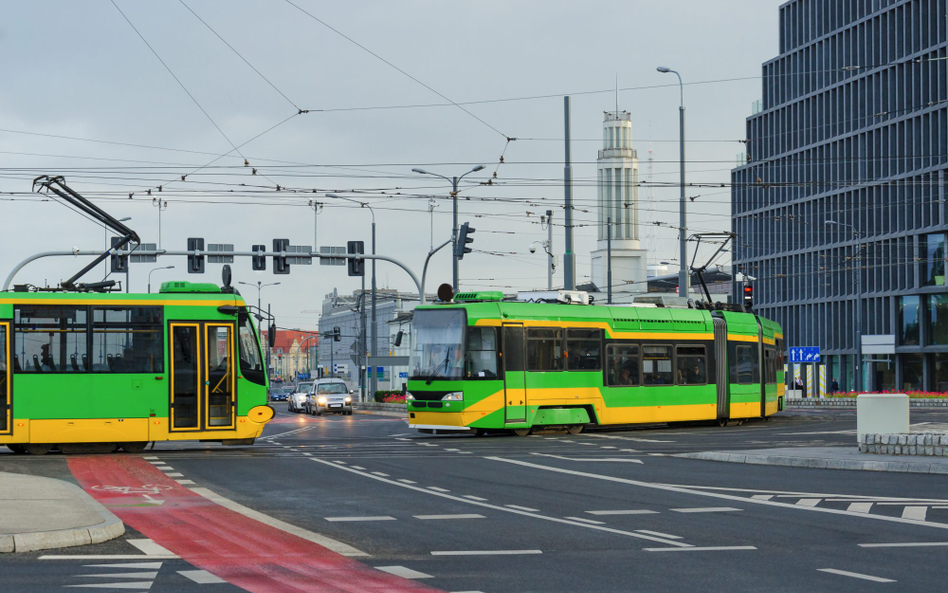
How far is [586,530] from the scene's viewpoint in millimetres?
11930

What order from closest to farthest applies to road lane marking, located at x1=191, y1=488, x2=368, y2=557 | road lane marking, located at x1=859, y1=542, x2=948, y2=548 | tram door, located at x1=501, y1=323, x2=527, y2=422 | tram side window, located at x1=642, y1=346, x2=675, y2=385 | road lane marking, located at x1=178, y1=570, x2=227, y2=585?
road lane marking, located at x1=178, y1=570, x2=227, y2=585
road lane marking, located at x1=191, y1=488, x2=368, y2=557
road lane marking, located at x1=859, y1=542, x2=948, y2=548
tram door, located at x1=501, y1=323, x2=527, y2=422
tram side window, located at x1=642, y1=346, x2=675, y2=385

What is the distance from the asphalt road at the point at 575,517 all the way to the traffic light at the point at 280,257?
15063 mm

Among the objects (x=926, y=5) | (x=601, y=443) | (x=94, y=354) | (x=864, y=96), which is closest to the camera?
(x=94, y=354)

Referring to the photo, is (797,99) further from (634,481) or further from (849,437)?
(634,481)

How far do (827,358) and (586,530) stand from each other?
268ft

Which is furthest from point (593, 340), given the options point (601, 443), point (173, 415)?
point (173, 415)

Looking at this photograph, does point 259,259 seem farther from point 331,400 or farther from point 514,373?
point 331,400

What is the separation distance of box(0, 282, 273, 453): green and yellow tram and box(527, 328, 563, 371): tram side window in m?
7.41

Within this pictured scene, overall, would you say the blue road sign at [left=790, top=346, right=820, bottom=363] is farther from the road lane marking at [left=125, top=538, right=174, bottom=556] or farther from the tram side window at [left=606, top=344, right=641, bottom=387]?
the road lane marking at [left=125, top=538, right=174, bottom=556]

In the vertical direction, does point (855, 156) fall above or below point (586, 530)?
above

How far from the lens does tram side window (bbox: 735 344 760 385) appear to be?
35844 millimetres

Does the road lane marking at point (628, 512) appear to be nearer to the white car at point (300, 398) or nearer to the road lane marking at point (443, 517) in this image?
the road lane marking at point (443, 517)

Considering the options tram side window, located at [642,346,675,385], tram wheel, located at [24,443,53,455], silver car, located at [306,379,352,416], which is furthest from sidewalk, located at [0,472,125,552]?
silver car, located at [306,379,352,416]

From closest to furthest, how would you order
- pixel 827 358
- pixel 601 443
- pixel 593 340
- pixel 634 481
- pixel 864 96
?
pixel 634 481 < pixel 601 443 < pixel 593 340 < pixel 864 96 < pixel 827 358
